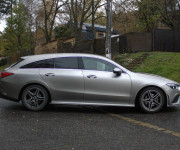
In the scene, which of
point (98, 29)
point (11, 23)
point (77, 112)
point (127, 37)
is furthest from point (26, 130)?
point (98, 29)

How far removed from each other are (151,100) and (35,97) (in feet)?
9.53

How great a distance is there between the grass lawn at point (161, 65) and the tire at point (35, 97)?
8719mm

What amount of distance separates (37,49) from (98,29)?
14094 millimetres

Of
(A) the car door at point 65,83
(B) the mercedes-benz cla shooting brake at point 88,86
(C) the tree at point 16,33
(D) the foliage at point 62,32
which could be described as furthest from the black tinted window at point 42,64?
(C) the tree at point 16,33

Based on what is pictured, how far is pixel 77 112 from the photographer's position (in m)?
6.55

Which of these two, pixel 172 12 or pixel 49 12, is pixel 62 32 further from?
pixel 172 12

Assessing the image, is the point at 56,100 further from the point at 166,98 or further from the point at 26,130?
the point at 166,98

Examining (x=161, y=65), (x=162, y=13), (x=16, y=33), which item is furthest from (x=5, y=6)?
(x=161, y=65)

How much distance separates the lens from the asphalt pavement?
13.1 feet

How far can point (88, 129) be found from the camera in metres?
4.88

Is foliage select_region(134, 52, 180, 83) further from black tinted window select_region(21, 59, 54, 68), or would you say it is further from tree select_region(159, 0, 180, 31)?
tree select_region(159, 0, 180, 31)

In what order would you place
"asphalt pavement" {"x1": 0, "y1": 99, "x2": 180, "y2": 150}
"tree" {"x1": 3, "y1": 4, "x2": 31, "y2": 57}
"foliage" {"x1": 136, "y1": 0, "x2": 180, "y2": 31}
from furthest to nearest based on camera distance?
"tree" {"x1": 3, "y1": 4, "x2": 31, "y2": 57}, "foliage" {"x1": 136, "y1": 0, "x2": 180, "y2": 31}, "asphalt pavement" {"x1": 0, "y1": 99, "x2": 180, "y2": 150}

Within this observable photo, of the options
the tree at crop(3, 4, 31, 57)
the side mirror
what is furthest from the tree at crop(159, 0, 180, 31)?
the side mirror

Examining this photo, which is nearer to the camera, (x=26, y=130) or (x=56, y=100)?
(x=26, y=130)
